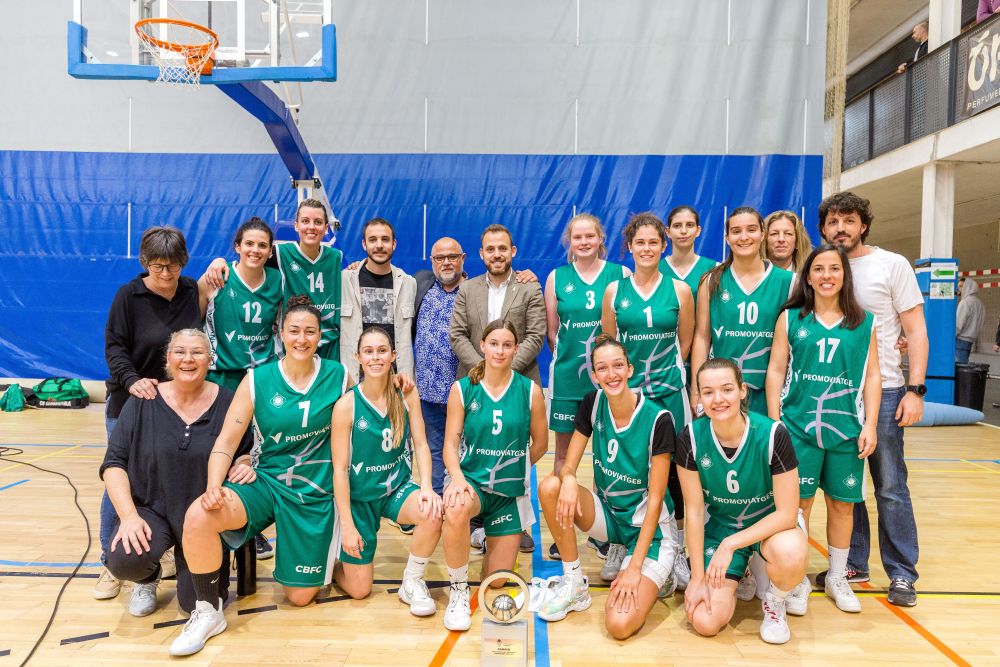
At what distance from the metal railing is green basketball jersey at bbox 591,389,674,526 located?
22.8 ft

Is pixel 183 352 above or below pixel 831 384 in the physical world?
above

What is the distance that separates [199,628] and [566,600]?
1.27 meters

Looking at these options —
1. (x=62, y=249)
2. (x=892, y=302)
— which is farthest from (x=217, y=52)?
(x=892, y=302)

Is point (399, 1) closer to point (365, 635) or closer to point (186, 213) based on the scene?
point (186, 213)

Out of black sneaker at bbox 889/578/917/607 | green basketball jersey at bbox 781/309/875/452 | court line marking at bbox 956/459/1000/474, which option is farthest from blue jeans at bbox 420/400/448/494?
court line marking at bbox 956/459/1000/474

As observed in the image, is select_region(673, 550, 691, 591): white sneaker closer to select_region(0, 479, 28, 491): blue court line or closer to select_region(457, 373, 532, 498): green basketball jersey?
select_region(457, 373, 532, 498): green basketball jersey

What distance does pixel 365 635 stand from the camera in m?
2.32

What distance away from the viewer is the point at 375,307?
130 inches

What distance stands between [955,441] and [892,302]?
4.33 metres

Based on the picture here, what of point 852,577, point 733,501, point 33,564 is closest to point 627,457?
point 733,501

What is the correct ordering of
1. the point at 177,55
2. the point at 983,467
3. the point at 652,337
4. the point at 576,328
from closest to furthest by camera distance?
the point at 652,337
the point at 576,328
the point at 177,55
the point at 983,467

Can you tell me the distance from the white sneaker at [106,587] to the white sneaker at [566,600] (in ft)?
5.48

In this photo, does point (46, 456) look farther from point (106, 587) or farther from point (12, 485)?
point (106, 587)

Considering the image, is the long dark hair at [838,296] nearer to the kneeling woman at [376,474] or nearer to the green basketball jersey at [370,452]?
the kneeling woman at [376,474]
